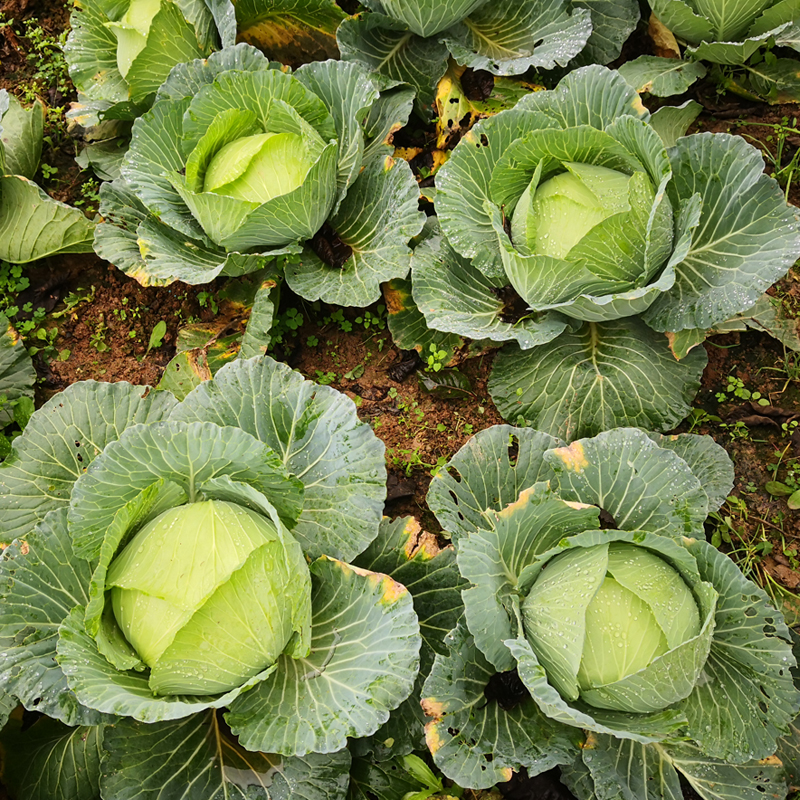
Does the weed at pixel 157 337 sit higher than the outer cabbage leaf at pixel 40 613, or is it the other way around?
the outer cabbage leaf at pixel 40 613

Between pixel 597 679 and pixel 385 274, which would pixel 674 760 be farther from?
pixel 385 274

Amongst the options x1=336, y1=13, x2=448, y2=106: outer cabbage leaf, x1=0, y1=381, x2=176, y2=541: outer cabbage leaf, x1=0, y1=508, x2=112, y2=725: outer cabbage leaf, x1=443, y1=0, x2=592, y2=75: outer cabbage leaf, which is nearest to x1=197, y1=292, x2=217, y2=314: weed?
x1=0, y1=381, x2=176, y2=541: outer cabbage leaf

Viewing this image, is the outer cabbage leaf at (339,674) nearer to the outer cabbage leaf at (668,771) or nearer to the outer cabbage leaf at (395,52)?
the outer cabbage leaf at (668,771)

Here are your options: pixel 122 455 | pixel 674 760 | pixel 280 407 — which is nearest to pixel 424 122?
pixel 280 407

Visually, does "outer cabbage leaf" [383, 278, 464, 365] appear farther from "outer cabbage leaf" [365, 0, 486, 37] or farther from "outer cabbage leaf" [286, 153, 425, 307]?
"outer cabbage leaf" [365, 0, 486, 37]

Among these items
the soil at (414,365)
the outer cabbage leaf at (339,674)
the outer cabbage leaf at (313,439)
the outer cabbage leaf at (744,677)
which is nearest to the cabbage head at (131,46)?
the soil at (414,365)

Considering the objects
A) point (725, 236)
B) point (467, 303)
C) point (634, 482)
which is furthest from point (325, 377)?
point (725, 236)
